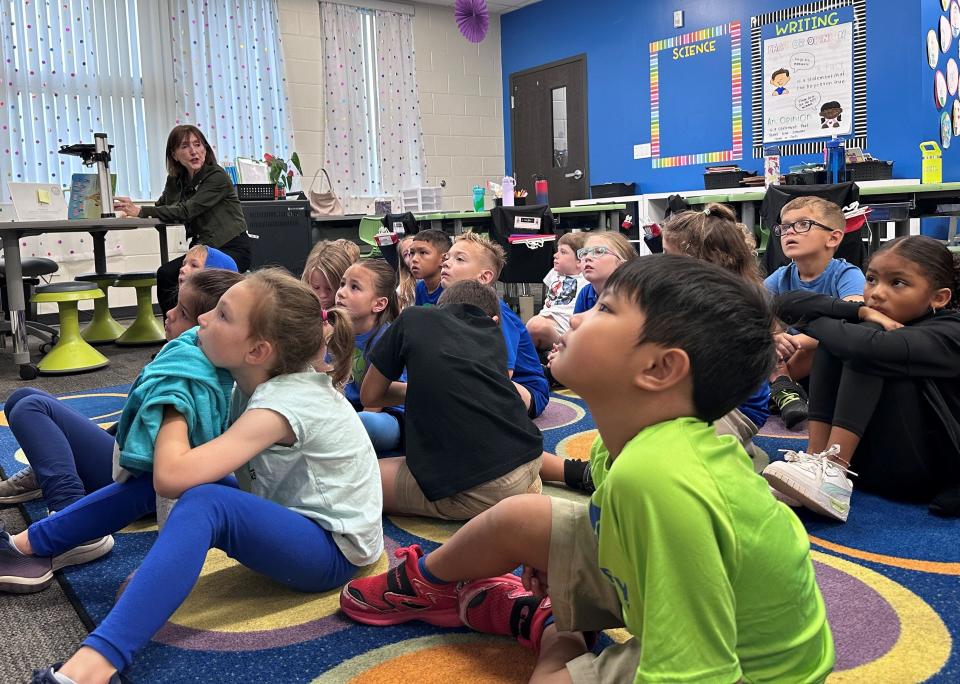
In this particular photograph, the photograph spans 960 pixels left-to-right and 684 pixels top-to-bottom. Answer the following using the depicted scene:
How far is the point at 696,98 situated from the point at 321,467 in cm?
631

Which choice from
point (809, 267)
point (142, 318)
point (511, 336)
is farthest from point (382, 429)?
point (142, 318)

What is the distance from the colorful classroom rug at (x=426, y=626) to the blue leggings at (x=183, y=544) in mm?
90

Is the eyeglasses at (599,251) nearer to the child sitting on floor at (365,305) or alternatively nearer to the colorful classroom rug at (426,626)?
the child sitting on floor at (365,305)

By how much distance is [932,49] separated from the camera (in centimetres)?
550

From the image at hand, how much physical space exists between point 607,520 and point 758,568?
0.48 feet

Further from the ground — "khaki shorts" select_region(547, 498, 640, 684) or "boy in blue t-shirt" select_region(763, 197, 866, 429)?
"boy in blue t-shirt" select_region(763, 197, 866, 429)

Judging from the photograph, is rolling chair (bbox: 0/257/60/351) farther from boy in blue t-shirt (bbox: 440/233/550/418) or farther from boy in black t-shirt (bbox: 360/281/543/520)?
boy in black t-shirt (bbox: 360/281/543/520)

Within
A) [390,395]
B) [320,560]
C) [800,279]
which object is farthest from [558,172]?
[320,560]

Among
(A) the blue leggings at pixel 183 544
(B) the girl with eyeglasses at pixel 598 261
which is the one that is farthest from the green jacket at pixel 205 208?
(A) the blue leggings at pixel 183 544

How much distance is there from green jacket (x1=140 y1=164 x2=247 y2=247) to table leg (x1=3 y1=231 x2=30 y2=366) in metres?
0.66

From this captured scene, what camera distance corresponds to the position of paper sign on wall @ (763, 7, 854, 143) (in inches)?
233

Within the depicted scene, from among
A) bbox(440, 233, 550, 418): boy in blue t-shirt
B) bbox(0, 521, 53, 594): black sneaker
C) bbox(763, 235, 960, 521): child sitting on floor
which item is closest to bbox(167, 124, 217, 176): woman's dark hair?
bbox(440, 233, 550, 418): boy in blue t-shirt

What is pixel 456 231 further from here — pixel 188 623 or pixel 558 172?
pixel 188 623

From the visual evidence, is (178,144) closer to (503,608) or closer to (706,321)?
(503,608)
